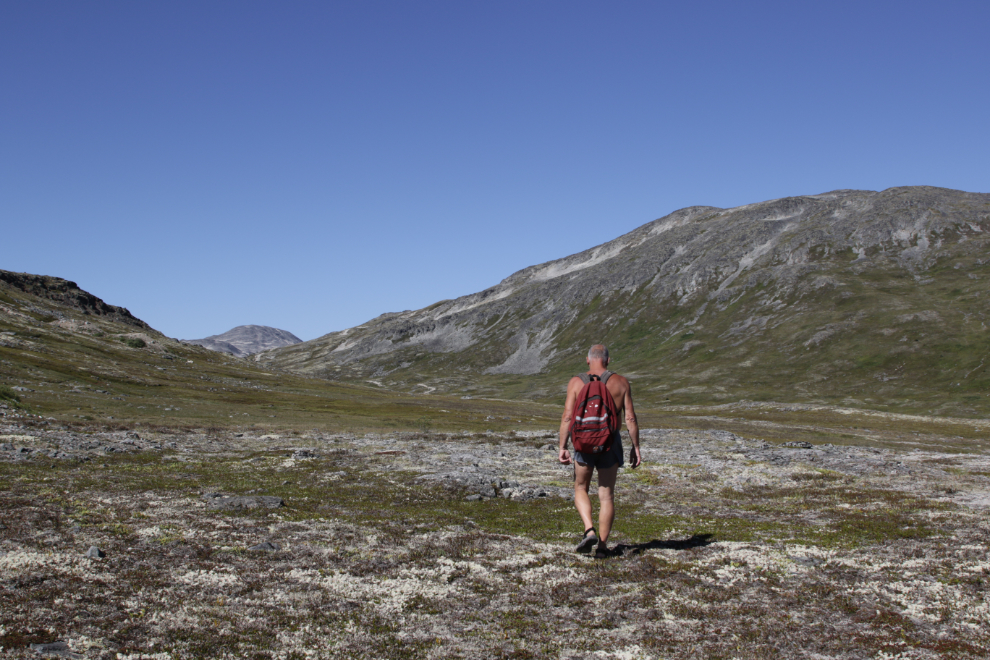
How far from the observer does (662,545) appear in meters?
17.5

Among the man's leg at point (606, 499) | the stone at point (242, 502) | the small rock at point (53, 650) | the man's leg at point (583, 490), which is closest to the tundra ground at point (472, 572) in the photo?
the small rock at point (53, 650)

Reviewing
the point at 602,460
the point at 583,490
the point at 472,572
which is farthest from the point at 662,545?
the point at 472,572

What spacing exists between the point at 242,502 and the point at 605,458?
45.7 ft

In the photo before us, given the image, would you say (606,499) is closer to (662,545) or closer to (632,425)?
(632,425)

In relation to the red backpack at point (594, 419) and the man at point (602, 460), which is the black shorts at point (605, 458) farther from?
the red backpack at point (594, 419)

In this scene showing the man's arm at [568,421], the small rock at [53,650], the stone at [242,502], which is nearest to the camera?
the small rock at [53,650]

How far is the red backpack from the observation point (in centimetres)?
1569

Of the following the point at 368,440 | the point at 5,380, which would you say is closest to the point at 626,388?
the point at 368,440

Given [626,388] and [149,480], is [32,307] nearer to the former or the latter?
[149,480]

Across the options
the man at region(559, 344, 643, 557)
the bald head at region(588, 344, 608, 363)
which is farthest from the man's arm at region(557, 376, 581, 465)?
the bald head at region(588, 344, 608, 363)

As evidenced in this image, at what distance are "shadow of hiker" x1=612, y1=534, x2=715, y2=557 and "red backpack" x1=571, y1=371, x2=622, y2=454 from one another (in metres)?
3.03

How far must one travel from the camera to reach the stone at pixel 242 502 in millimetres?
21641

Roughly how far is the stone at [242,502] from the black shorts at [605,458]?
40.0 feet

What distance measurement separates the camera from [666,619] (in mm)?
11422
